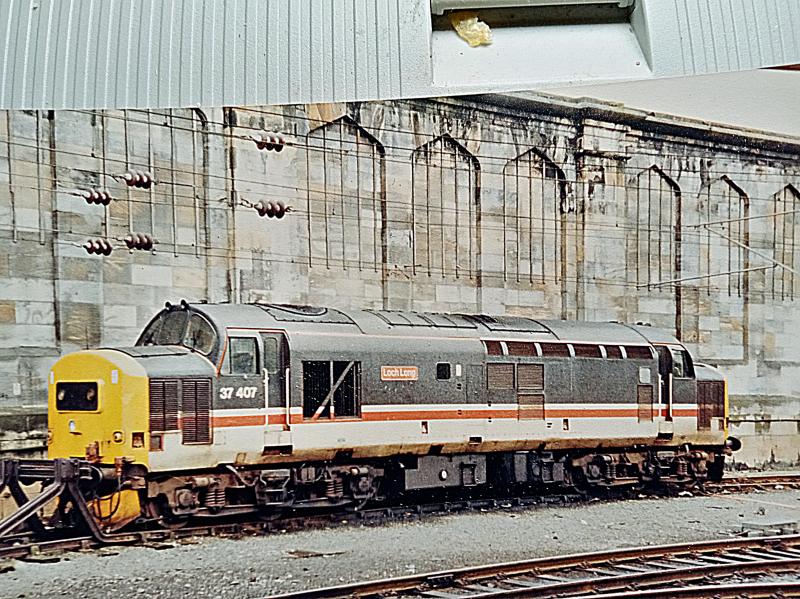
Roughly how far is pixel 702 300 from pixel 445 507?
3.24 meters

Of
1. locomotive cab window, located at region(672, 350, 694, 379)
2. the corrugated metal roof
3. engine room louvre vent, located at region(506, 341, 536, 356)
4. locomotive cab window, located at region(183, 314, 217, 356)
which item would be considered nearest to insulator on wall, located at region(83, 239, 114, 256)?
locomotive cab window, located at region(183, 314, 217, 356)

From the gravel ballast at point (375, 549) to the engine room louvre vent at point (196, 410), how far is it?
78 centimetres

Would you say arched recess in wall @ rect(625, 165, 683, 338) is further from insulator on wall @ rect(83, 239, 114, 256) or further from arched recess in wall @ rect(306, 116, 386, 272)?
insulator on wall @ rect(83, 239, 114, 256)

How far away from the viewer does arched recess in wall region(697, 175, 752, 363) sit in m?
8.86

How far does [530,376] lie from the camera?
29.5ft

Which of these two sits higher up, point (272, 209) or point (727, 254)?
point (272, 209)

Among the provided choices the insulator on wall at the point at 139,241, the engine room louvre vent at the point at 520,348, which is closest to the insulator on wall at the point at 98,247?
the insulator on wall at the point at 139,241

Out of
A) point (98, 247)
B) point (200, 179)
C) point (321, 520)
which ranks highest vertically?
point (200, 179)

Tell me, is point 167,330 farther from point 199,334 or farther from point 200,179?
point 200,179

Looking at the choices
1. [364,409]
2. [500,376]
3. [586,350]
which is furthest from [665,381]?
[364,409]

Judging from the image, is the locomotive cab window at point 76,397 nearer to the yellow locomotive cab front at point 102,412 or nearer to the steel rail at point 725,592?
the yellow locomotive cab front at point 102,412

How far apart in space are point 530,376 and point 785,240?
9.59ft

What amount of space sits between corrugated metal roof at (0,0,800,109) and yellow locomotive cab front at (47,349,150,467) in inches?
211

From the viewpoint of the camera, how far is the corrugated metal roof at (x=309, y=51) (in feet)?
5.24
